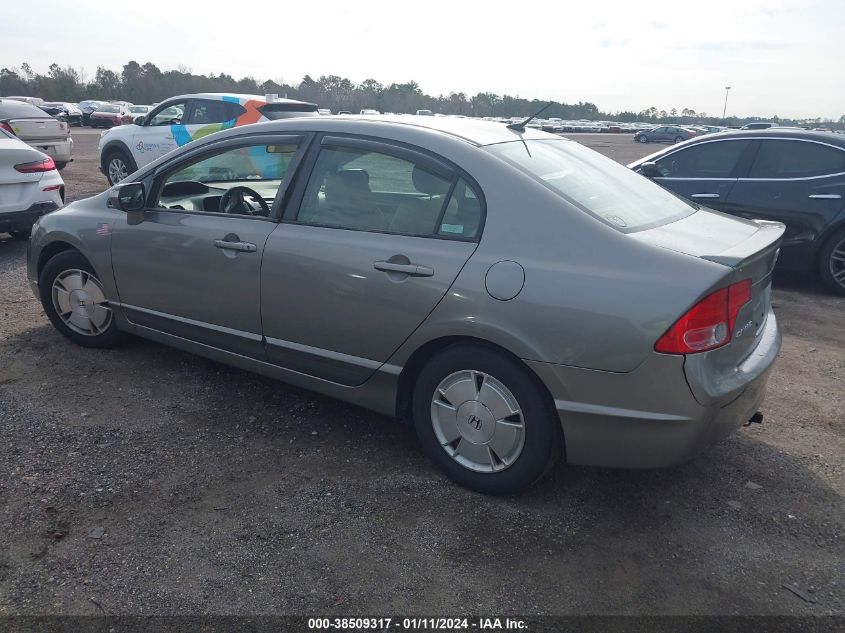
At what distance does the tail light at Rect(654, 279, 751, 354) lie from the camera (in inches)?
99.6

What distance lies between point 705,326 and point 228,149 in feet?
8.91

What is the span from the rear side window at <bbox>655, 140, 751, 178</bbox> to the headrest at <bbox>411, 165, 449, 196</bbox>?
478 cm

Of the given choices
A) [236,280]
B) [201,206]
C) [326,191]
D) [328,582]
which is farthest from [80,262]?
[328,582]

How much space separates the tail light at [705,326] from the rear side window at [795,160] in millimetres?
4662

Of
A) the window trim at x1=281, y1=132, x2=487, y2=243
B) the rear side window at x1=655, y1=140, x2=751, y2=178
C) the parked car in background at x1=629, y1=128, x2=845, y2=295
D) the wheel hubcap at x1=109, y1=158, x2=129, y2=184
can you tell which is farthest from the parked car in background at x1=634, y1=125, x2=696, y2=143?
the window trim at x1=281, y1=132, x2=487, y2=243

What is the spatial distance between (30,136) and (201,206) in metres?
10.1

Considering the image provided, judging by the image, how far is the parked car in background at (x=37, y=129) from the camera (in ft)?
39.8

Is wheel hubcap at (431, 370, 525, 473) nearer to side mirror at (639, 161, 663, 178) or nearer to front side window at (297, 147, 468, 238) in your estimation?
front side window at (297, 147, 468, 238)

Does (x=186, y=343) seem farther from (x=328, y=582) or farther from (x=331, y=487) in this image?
(x=328, y=582)

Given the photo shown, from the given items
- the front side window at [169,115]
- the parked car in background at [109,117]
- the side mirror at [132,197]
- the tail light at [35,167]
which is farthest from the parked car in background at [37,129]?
the parked car in background at [109,117]

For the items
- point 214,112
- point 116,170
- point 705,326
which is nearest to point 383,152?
point 705,326

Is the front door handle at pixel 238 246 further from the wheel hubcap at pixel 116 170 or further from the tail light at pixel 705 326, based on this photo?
the wheel hubcap at pixel 116 170

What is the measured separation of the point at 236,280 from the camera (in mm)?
3641

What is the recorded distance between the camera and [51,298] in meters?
4.68
